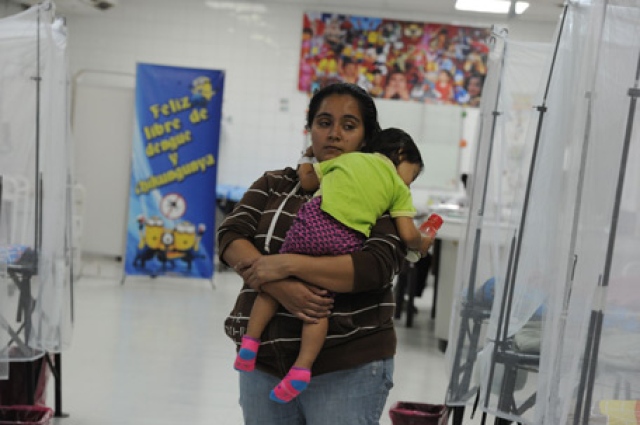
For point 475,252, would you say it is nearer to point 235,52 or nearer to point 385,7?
point 385,7

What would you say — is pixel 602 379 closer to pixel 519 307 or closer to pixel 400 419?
pixel 519 307

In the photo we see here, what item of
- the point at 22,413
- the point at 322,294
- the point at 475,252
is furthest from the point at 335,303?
the point at 475,252

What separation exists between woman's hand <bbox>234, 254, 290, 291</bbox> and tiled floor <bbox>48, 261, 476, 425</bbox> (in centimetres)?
270

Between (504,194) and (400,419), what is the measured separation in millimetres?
1233

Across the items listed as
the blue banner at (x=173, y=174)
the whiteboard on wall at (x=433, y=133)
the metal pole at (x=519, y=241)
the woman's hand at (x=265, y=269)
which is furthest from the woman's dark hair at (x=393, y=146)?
the whiteboard on wall at (x=433, y=133)

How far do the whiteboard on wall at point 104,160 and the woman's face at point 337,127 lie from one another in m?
7.76

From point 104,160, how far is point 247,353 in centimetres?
805

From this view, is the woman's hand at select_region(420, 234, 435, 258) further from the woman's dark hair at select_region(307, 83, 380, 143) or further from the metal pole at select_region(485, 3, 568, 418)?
the metal pole at select_region(485, 3, 568, 418)

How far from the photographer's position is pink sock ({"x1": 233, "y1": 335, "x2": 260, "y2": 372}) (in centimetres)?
183

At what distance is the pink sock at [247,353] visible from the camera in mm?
1829

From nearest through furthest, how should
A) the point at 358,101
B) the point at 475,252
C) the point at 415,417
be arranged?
1. the point at 358,101
2. the point at 415,417
3. the point at 475,252

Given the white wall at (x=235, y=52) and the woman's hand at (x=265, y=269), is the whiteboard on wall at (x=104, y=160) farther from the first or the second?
the woman's hand at (x=265, y=269)

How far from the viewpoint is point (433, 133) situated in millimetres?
11516

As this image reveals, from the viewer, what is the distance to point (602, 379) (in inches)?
88.8
